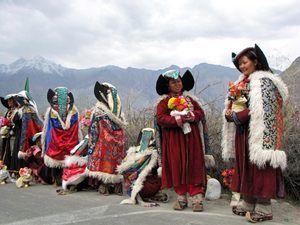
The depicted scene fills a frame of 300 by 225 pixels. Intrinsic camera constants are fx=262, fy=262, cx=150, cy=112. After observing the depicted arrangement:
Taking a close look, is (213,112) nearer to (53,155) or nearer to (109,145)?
(109,145)

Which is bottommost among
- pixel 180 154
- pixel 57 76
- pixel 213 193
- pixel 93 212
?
pixel 93 212

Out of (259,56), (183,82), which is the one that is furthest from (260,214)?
(183,82)

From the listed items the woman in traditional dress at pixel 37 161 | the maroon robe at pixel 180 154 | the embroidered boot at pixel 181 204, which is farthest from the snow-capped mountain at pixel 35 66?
the embroidered boot at pixel 181 204

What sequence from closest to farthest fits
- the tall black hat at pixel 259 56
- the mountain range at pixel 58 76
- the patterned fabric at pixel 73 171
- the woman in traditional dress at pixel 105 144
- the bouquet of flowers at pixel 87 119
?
the tall black hat at pixel 259 56
the woman in traditional dress at pixel 105 144
the patterned fabric at pixel 73 171
the bouquet of flowers at pixel 87 119
the mountain range at pixel 58 76

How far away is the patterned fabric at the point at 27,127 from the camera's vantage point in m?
7.22

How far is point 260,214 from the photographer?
3.35 metres

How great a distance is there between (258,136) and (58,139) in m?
4.73

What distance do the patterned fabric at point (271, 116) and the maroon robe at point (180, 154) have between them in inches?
45.4

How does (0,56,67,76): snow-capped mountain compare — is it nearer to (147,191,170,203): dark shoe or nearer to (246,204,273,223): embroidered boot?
(147,191,170,203): dark shoe

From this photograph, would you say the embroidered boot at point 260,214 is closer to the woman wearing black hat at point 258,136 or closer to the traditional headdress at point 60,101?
the woman wearing black hat at point 258,136

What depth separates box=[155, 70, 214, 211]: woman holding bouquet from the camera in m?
4.08

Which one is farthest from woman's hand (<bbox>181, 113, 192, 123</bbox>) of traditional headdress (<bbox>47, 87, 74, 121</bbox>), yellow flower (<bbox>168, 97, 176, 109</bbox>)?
traditional headdress (<bbox>47, 87, 74, 121</bbox>)

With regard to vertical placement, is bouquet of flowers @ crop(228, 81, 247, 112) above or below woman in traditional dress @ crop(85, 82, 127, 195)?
above

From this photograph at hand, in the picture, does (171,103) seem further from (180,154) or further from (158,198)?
(158,198)
